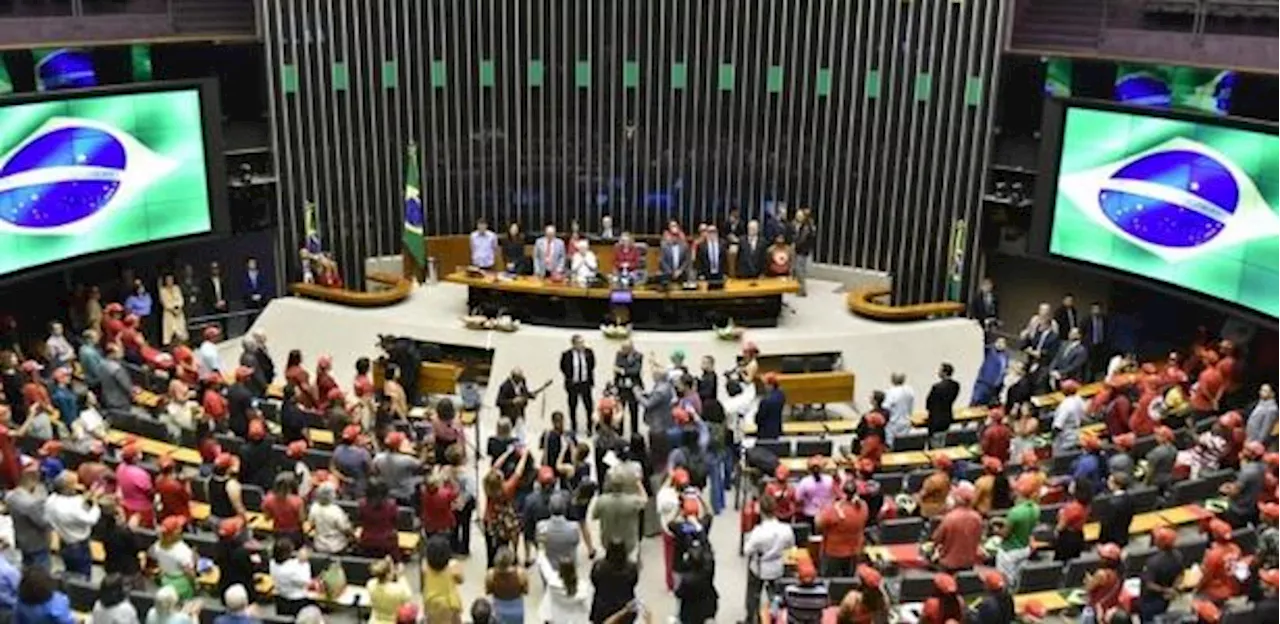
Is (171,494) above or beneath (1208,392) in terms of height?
above

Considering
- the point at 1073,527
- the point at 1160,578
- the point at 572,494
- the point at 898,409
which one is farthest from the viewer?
the point at 898,409

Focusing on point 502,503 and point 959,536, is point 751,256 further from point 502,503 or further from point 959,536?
point 959,536

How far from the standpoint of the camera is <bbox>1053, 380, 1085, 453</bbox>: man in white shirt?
1303 cm

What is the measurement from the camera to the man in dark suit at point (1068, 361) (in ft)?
50.5

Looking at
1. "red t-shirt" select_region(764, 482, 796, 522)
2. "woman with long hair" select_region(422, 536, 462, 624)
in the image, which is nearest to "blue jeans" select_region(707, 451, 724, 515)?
"red t-shirt" select_region(764, 482, 796, 522)

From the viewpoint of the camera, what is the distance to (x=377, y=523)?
10188 mm

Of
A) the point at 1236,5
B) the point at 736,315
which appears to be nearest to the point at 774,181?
the point at 736,315

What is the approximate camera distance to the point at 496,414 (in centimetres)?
1570

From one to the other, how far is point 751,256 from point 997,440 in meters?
6.81

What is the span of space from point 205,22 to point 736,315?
27.6ft

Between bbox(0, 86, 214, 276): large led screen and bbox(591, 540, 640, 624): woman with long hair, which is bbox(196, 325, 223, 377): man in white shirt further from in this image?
bbox(591, 540, 640, 624): woman with long hair

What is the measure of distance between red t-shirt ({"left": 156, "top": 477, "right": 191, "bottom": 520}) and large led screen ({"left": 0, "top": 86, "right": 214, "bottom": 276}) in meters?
6.79

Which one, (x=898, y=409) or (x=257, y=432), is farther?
(x=898, y=409)

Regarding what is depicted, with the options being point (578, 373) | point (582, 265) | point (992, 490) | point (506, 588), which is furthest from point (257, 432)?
point (582, 265)
